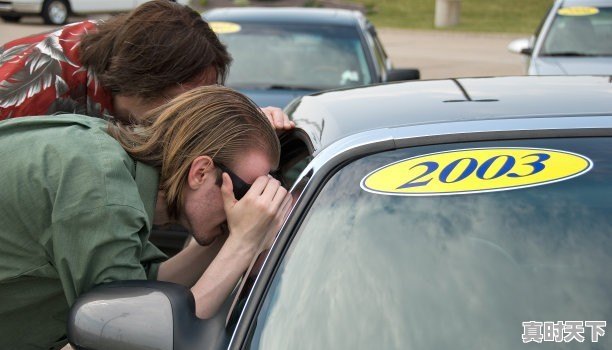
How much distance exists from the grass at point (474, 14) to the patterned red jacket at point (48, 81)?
765 inches

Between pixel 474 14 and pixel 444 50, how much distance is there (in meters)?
7.29

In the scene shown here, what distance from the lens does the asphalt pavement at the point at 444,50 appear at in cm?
1555

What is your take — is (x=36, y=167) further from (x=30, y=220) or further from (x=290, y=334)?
(x=290, y=334)

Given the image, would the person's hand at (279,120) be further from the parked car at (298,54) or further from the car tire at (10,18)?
the car tire at (10,18)

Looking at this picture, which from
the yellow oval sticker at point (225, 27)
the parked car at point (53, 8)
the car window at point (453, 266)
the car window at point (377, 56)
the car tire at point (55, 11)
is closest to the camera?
the car window at point (453, 266)

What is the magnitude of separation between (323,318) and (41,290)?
0.77m

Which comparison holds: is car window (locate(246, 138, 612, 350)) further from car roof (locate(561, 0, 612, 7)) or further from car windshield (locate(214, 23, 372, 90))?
car roof (locate(561, 0, 612, 7))

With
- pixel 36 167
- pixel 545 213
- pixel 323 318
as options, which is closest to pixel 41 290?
pixel 36 167

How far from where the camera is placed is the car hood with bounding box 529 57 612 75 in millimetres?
7434

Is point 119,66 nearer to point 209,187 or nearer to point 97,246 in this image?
point 209,187

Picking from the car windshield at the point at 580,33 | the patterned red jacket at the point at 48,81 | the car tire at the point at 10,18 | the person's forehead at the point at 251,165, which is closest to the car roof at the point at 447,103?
the person's forehead at the point at 251,165

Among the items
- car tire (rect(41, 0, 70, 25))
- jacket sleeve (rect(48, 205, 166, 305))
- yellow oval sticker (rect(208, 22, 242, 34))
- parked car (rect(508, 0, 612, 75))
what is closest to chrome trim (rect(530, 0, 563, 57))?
parked car (rect(508, 0, 612, 75))

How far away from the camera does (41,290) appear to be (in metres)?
2.20

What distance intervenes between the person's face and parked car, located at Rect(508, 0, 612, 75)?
5714 millimetres
